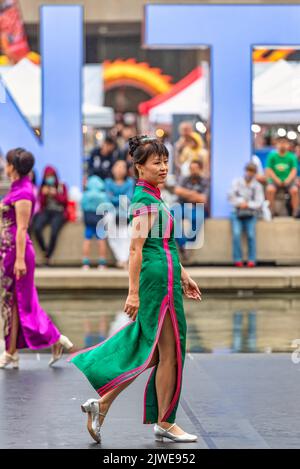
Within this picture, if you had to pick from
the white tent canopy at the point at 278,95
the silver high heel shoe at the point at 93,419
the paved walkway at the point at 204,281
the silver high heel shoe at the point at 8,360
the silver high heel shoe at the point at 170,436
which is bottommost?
the paved walkway at the point at 204,281

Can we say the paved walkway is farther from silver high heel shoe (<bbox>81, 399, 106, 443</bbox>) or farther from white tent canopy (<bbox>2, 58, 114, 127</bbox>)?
silver high heel shoe (<bbox>81, 399, 106, 443</bbox>)

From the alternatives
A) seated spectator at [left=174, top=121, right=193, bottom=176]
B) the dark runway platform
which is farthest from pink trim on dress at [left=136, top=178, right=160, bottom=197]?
seated spectator at [left=174, top=121, right=193, bottom=176]

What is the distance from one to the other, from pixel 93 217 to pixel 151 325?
1124 cm

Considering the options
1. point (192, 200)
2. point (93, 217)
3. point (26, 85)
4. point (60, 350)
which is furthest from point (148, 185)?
point (26, 85)

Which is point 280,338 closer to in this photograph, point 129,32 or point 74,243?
point 74,243

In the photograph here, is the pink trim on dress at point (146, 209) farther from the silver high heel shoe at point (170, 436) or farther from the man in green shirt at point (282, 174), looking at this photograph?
the man in green shirt at point (282, 174)

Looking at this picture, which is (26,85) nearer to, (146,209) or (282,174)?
(282,174)

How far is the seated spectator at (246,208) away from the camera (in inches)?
705

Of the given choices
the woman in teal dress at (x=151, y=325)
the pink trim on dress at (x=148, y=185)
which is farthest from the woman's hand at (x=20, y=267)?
the pink trim on dress at (x=148, y=185)

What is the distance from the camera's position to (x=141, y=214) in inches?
249

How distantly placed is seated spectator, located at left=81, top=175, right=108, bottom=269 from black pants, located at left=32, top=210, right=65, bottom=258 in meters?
0.48

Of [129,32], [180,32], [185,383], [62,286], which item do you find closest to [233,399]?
[185,383]

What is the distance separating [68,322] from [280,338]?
2.61m

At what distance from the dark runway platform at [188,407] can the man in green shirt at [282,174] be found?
970cm
